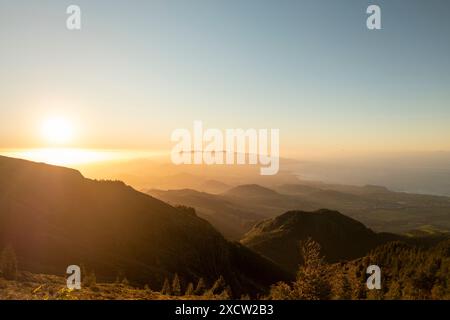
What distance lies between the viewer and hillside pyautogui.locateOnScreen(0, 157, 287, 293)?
59.2m

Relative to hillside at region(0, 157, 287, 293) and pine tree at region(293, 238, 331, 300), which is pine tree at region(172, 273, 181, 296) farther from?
pine tree at region(293, 238, 331, 300)

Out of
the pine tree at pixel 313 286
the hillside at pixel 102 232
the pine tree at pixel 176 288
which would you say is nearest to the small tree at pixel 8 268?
the hillside at pixel 102 232

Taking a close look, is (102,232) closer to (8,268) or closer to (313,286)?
(8,268)

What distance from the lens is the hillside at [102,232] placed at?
59219 mm

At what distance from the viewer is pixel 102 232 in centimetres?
7781

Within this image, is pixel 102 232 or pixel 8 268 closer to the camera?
pixel 8 268

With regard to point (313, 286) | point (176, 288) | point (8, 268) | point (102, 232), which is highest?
point (8, 268)

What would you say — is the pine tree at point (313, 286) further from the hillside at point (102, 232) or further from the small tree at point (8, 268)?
the hillside at point (102, 232)

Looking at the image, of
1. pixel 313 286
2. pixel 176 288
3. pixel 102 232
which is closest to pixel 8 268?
pixel 176 288

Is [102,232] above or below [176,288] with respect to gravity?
below

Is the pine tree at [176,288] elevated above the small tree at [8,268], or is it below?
below

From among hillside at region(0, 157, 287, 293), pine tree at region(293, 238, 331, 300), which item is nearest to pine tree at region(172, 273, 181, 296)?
hillside at region(0, 157, 287, 293)
